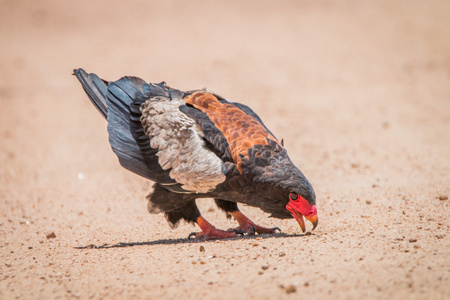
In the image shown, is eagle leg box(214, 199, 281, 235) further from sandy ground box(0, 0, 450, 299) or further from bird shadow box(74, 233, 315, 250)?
sandy ground box(0, 0, 450, 299)

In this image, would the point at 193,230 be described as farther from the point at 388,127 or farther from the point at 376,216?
the point at 388,127

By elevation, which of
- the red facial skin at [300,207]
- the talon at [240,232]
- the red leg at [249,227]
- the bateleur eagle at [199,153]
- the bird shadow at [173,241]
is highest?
the bateleur eagle at [199,153]

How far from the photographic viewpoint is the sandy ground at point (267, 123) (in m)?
4.37

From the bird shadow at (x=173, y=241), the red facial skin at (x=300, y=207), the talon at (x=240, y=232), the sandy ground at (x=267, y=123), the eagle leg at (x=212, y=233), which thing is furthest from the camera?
the talon at (x=240, y=232)

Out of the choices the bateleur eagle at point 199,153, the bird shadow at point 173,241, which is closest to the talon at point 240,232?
the bateleur eagle at point 199,153

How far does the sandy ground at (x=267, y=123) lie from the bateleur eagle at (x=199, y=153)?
429 millimetres

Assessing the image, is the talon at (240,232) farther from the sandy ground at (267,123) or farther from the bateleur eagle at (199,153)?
the sandy ground at (267,123)

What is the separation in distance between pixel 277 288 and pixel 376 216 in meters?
2.48

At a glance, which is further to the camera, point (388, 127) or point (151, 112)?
point (388, 127)

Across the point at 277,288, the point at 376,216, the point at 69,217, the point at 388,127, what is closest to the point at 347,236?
the point at 376,216

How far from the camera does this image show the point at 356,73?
1584cm

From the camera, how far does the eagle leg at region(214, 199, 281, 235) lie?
584 centimetres

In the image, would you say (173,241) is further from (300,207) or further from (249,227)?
(300,207)

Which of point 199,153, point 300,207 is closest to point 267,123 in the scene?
point 199,153
